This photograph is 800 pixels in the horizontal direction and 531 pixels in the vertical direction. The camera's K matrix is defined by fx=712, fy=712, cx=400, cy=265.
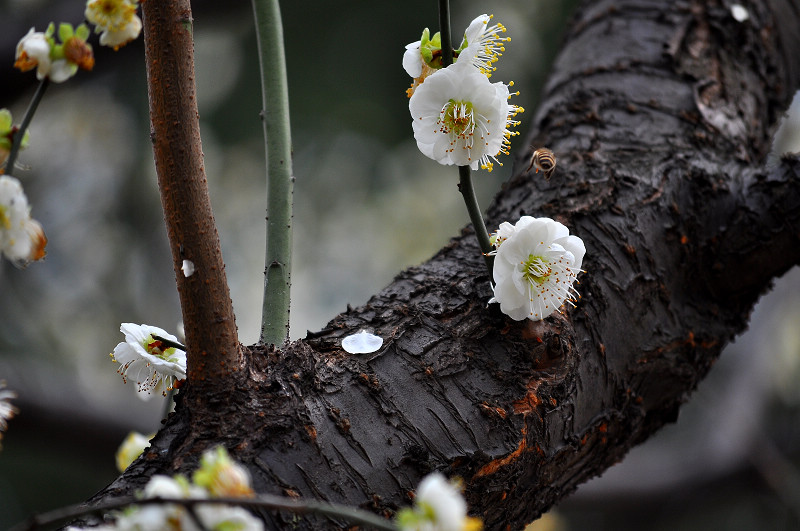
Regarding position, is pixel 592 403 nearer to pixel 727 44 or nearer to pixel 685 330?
pixel 685 330

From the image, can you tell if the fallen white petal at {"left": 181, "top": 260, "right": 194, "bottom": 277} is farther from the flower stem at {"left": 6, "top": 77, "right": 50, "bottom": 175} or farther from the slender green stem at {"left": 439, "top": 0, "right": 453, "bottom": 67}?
the slender green stem at {"left": 439, "top": 0, "right": 453, "bottom": 67}

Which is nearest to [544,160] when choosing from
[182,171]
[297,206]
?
[182,171]

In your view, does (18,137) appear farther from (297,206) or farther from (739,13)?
(297,206)

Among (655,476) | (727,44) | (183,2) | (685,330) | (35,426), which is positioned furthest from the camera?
(655,476)

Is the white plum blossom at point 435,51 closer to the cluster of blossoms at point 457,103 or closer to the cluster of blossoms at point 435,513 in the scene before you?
the cluster of blossoms at point 457,103

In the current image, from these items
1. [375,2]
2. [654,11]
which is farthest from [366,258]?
[654,11]

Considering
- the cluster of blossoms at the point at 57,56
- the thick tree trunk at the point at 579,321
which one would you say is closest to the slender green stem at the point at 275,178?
the thick tree trunk at the point at 579,321
